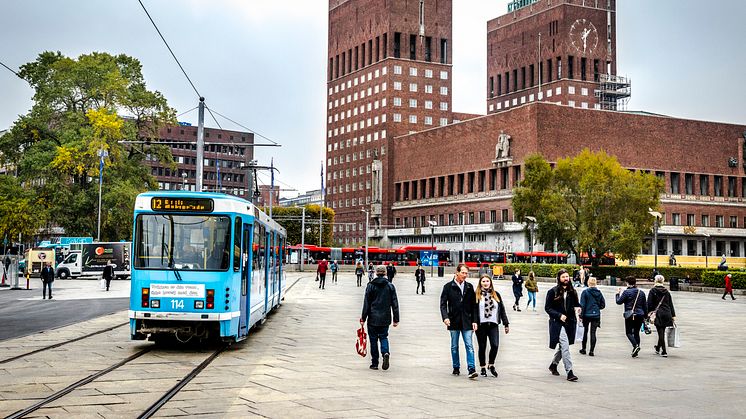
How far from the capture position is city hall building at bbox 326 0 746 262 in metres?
108

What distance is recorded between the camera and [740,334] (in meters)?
23.0

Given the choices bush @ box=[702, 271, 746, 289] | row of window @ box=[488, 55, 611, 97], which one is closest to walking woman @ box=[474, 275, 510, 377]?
bush @ box=[702, 271, 746, 289]

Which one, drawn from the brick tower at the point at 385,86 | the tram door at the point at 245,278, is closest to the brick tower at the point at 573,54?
the brick tower at the point at 385,86

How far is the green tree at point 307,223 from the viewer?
12669 centimetres

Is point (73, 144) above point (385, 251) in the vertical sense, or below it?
above

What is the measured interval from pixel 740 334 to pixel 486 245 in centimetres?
8992

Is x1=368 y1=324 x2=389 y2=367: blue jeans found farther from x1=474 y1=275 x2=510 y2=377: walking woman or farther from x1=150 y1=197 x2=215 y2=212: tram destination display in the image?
x1=150 y1=197 x2=215 y2=212: tram destination display

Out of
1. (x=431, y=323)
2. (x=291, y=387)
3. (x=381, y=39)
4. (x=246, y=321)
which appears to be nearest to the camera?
(x=291, y=387)

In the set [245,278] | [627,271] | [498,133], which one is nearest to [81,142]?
[627,271]

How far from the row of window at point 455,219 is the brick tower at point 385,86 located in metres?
5.14

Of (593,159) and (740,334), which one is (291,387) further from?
(593,159)

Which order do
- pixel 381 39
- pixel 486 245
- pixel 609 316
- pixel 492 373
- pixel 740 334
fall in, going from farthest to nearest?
pixel 381 39, pixel 486 245, pixel 609 316, pixel 740 334, pixel 492 373

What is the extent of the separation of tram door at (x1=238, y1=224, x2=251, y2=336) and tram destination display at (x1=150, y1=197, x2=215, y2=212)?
3.33ft

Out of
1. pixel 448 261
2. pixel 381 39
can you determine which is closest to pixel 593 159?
pixel 448 261
